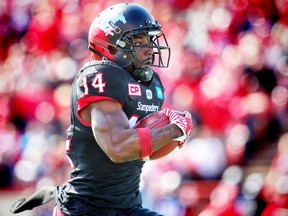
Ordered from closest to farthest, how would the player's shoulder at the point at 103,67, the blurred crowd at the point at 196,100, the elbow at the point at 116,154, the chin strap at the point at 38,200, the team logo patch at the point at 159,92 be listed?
1. the elbow at the point at 116,154
2. the player's shoulder at the point at 103,67
3. the team logo patch at the point at 159,92
4. the chin strap at the point at 38,200
5. the blurred crowd at the point at 196,100

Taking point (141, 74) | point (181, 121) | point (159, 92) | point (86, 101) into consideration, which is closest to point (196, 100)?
point (159, 92)

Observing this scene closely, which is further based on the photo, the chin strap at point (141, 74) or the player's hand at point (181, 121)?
the chin strap at point (141, 74)

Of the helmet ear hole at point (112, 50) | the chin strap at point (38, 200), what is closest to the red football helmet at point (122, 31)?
the helmet ear hole at point (112, 50)

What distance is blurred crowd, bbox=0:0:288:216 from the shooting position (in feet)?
25.6

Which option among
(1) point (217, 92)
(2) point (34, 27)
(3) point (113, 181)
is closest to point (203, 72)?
(1) point (217, 92)

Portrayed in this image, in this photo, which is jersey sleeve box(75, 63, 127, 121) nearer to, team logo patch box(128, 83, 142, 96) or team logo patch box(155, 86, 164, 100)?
team logo patch box(128, 83, 142, 96)

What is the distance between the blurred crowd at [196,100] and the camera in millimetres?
7797

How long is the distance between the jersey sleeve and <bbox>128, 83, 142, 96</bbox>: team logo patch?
0.17ft

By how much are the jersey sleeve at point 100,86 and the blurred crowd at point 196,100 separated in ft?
10.8

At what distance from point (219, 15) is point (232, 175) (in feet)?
8.83

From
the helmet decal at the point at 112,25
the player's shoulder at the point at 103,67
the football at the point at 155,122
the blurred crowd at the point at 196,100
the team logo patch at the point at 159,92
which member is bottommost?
the blurred crowd at the point at 196,100

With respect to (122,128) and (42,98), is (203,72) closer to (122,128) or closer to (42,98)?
(42,98)

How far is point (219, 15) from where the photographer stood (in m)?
9.54

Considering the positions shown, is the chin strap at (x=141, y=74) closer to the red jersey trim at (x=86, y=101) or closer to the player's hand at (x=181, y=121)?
the player's hand at (x=181, y=121)
